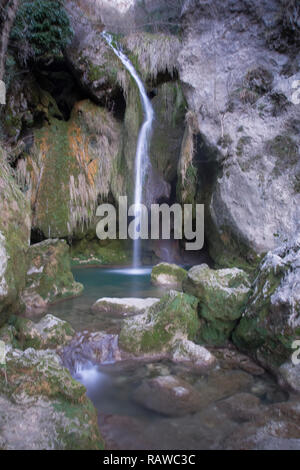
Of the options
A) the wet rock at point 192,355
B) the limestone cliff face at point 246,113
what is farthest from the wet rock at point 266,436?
the limestone cliff face at point 246,113

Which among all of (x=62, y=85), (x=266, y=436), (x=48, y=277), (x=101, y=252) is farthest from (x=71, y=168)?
(x=266, y=436)

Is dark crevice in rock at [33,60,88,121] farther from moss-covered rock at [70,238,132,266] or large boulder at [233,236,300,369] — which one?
large boulder at [233,236,300,369]

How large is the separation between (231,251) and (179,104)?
6.33m

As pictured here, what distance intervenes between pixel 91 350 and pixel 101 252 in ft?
25.3

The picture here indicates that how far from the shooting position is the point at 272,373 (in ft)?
10.9

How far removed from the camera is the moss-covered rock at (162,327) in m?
3.84

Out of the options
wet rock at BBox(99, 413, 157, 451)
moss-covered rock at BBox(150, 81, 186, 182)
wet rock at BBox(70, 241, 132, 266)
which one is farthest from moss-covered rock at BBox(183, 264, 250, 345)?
moss-covered rock at BBox(150, 81, 186, 182)

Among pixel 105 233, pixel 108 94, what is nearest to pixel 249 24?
pixel 108 94

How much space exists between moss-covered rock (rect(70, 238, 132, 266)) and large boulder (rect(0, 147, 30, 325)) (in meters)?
6.22

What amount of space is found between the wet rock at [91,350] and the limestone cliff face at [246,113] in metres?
5.06

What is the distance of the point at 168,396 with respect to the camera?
9.62ft

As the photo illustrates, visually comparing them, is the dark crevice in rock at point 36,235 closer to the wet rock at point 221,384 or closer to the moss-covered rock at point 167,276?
the moss-covered rock at point 167,276
